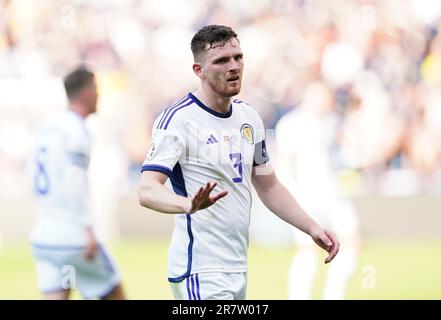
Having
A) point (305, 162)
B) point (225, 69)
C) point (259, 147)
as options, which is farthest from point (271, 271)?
point (225, 69)

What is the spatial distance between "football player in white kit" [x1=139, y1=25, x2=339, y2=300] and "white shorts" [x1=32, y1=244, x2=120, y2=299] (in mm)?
2190

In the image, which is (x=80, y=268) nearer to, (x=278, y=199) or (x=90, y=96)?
(x=90, y=96)

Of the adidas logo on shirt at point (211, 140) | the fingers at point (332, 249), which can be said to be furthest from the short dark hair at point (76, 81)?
the fingers at point (332, 249)

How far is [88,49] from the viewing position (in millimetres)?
12484

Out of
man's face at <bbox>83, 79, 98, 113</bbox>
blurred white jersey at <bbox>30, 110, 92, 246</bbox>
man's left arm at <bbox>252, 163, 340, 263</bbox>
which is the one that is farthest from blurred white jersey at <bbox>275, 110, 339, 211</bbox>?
man's left arm at <bbox>252, 163, 340, 263</bbox>

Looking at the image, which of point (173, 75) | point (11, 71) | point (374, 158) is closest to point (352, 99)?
point (374, 158)

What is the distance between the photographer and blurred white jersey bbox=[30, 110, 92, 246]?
6.87m

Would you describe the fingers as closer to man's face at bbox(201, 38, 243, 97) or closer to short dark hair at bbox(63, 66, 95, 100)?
man's face at bbox(201, 38, 243, 97)

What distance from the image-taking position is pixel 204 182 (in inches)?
184

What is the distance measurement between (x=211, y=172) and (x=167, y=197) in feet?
1.67

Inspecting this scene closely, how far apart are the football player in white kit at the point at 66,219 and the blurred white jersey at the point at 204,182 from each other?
222cm

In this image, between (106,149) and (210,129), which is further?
(106,149)

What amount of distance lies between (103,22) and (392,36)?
3750 millimetres

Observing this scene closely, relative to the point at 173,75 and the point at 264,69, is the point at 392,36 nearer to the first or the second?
the point at 264,69
